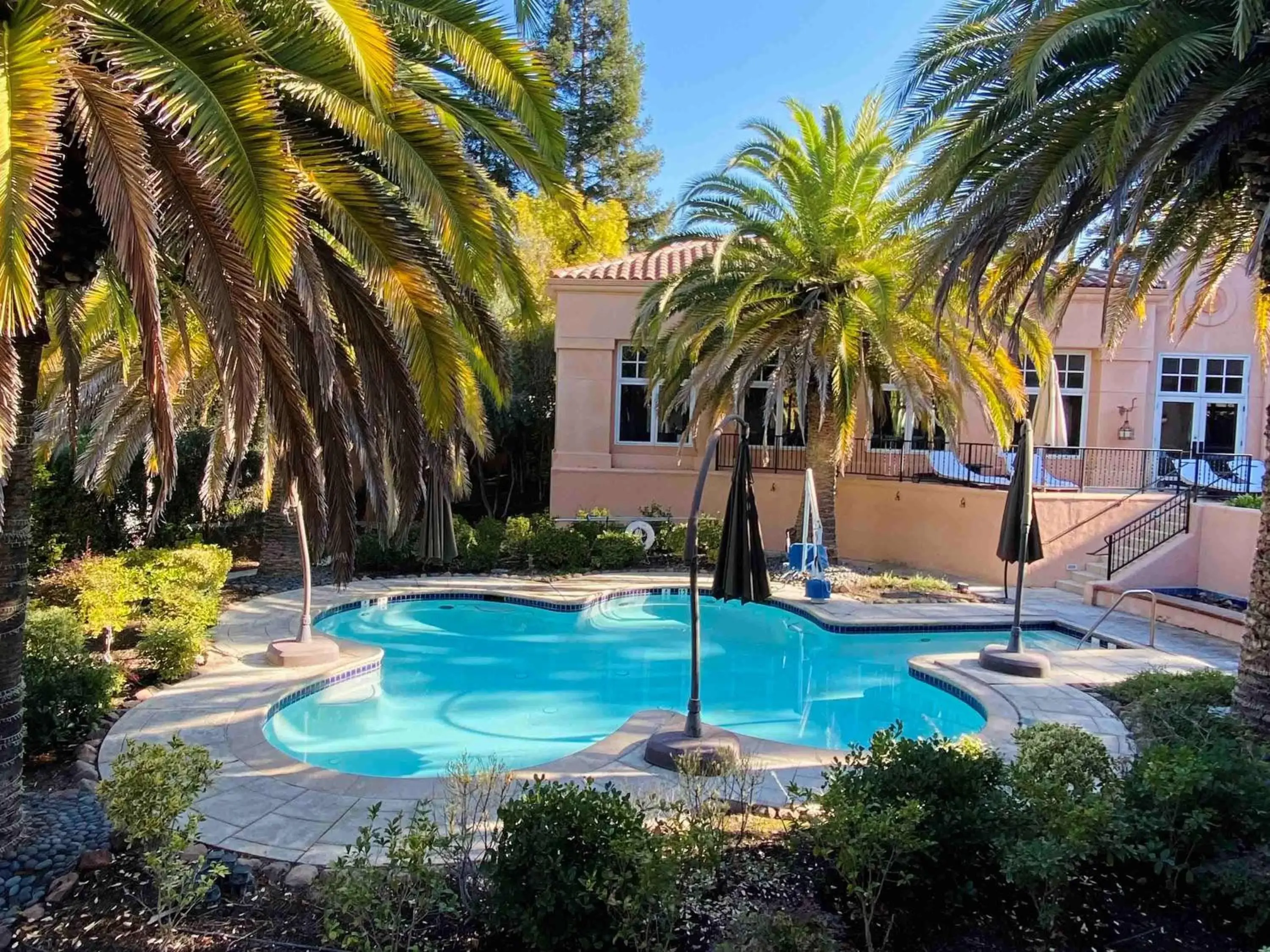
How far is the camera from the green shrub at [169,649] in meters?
8.47

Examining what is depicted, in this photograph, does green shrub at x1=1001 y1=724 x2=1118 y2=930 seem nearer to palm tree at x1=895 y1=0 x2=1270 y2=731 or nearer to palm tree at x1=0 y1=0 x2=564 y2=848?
palm tree at x1=895 y1=0 x2=1270 y2=731

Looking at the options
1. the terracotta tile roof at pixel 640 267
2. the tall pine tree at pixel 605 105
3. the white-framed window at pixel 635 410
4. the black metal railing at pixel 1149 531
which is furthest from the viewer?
the tall pine tree at pixel 605 105

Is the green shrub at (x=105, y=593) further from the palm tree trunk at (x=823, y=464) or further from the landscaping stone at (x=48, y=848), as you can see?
the palm tree trunk at (x=823, y=464)

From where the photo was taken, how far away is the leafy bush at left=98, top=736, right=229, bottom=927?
394 cm

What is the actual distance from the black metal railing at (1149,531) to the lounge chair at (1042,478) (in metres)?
1.74

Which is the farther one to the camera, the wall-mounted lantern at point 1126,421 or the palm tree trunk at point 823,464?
the wall-mounted lantern at point 1126,421

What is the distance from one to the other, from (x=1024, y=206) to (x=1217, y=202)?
2026 mm

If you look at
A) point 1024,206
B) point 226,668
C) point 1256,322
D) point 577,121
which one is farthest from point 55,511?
point 577,121

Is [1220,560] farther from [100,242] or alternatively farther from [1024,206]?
[100,242]

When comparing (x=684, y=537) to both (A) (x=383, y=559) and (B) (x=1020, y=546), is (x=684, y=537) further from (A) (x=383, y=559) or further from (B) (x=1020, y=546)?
(B) (x=1020, y=546)

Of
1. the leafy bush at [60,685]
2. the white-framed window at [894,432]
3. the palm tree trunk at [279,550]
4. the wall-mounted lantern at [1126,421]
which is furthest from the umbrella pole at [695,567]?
the wall-mounted lantern at [1126,421]

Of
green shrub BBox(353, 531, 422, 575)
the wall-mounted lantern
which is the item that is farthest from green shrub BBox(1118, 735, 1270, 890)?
the wall-mounted lantern

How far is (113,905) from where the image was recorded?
4184mm

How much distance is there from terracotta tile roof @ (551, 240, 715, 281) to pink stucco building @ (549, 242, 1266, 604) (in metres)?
0.07
